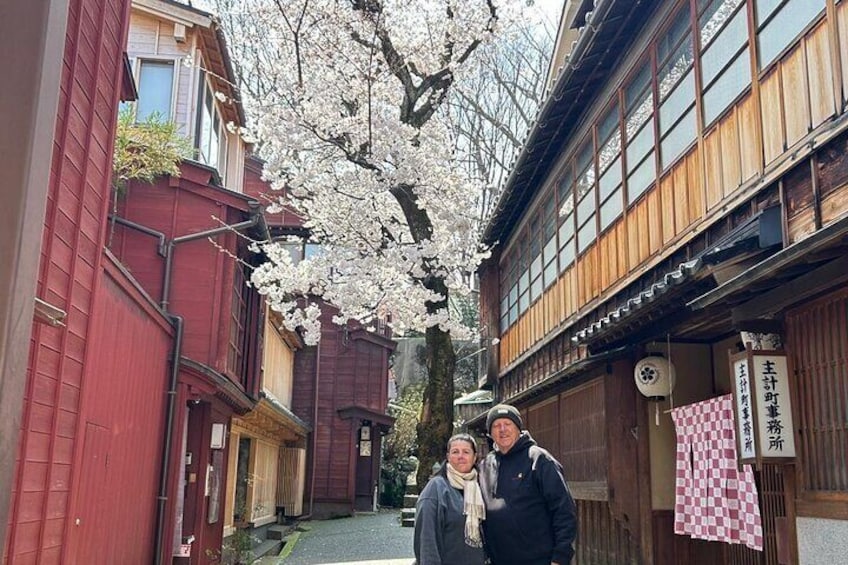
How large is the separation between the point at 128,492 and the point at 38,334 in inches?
173

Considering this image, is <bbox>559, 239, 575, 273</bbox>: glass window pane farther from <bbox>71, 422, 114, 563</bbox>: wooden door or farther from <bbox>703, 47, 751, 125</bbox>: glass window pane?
<bbox>71, 422, 114, 563</bbox>: wooden door

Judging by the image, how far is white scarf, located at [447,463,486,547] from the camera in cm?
532

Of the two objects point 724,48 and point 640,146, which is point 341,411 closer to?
point 640,146

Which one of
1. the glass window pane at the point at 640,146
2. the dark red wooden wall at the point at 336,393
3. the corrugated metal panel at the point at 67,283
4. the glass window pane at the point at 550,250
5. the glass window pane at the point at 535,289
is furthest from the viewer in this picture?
the dark red wooden wall at the point at 336,393

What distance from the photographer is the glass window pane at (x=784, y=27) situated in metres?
5.45

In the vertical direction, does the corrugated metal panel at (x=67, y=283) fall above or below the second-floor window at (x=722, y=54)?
below

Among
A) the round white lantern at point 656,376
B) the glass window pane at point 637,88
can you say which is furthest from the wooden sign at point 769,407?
the glass window pane at point 637,88

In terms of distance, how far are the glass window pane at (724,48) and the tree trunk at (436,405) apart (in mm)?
5100

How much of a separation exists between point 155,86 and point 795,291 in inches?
512

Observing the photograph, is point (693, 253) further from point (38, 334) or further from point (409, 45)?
point (409, 45)

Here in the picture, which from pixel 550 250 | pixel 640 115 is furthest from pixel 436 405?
pixel 640 115


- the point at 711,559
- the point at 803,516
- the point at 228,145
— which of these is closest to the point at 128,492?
the point at 711,559

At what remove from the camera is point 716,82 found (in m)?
7.03

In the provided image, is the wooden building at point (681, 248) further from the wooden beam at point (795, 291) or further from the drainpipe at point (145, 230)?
the drainpipe at point (145, 230)
